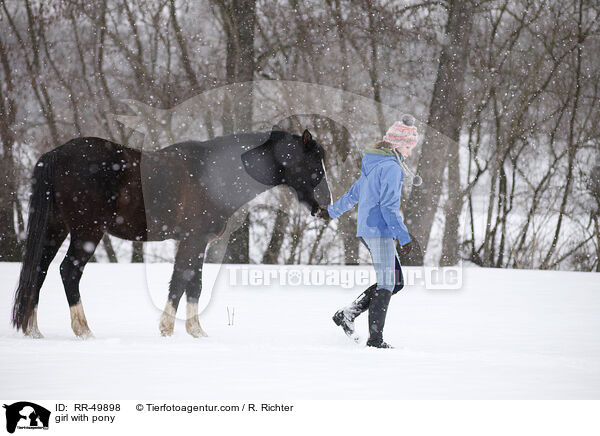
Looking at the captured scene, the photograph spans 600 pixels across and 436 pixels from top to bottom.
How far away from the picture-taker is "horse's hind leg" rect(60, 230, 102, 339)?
4.66 metres

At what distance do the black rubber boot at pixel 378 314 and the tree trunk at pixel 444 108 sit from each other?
6.49m

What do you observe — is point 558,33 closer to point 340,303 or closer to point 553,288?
point 553,288

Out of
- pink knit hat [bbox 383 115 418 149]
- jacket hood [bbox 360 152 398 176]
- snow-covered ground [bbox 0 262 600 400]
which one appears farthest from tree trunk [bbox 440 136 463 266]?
jacket hood [bbox 360 152 398 176]

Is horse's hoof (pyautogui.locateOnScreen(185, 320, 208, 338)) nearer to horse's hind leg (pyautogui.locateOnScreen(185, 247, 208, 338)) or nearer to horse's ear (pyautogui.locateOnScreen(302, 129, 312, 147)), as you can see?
horse's hind leg (pyautogui.locateOnScreen(185, 247, 208, 338))

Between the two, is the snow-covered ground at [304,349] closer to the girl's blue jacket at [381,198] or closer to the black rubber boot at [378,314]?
the black rubber boot at [378,314]

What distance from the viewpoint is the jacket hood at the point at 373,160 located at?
434 cm

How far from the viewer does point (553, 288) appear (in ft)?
27.8

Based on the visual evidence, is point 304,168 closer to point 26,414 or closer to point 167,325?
point 167,325

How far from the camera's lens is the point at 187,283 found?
4.84m

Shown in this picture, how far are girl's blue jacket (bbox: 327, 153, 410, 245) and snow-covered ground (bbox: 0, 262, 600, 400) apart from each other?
32.2 inches

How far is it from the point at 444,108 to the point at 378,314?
708 cm

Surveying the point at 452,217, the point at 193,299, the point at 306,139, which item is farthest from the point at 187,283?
the point at 452,217

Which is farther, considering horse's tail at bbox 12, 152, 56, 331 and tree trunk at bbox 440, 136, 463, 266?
tree trunk at bbox 440, 136, 463, 266

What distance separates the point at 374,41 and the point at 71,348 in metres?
8.77
